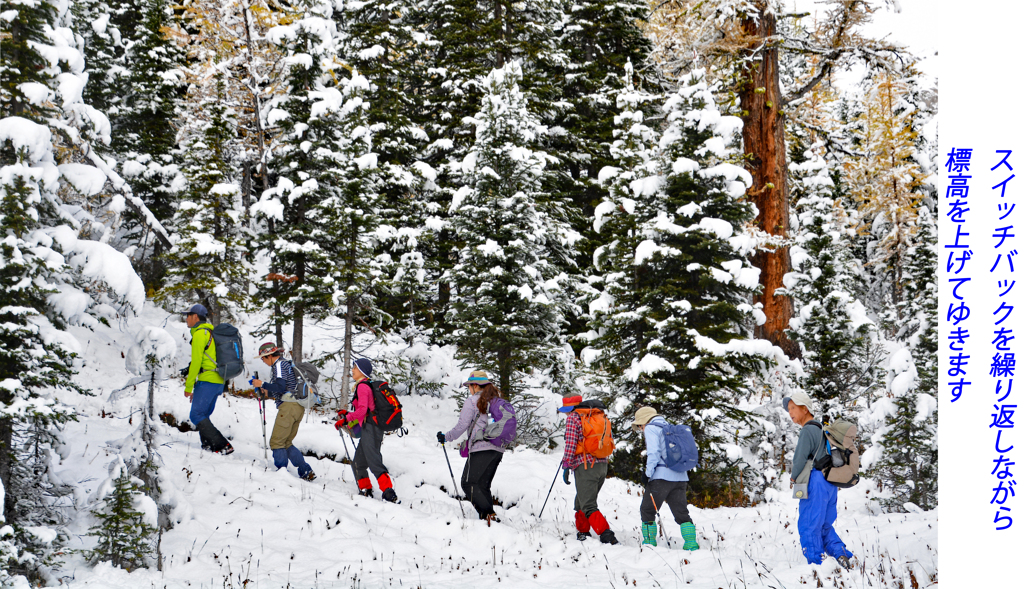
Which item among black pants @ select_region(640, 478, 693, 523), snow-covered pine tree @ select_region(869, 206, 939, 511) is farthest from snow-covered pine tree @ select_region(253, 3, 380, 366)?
snow-covered pine tree @ select_region(869, 206, 939, 511)

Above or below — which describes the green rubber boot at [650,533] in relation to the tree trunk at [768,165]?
below

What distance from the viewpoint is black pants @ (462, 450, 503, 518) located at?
9.38 metres

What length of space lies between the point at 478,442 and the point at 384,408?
1530 mm

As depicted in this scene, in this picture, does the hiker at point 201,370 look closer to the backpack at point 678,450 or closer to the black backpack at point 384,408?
the black backpack at point 384,408

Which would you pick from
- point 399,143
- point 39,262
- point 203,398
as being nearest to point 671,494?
point 203,398

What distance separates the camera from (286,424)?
10.3m

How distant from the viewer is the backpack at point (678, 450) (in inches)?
327

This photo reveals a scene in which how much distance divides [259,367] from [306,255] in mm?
4648

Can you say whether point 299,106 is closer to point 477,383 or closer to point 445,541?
point 477,383

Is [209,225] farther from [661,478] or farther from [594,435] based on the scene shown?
[661,478]

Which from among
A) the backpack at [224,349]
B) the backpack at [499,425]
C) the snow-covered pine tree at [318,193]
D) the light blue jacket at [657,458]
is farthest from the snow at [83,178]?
the snow-covered pine tree at [318,193]

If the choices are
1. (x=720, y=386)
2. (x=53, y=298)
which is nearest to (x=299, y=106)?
(x=53, y=298)

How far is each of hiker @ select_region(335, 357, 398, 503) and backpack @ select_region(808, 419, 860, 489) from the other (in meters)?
6.02

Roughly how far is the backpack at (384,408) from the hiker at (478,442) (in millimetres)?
928
